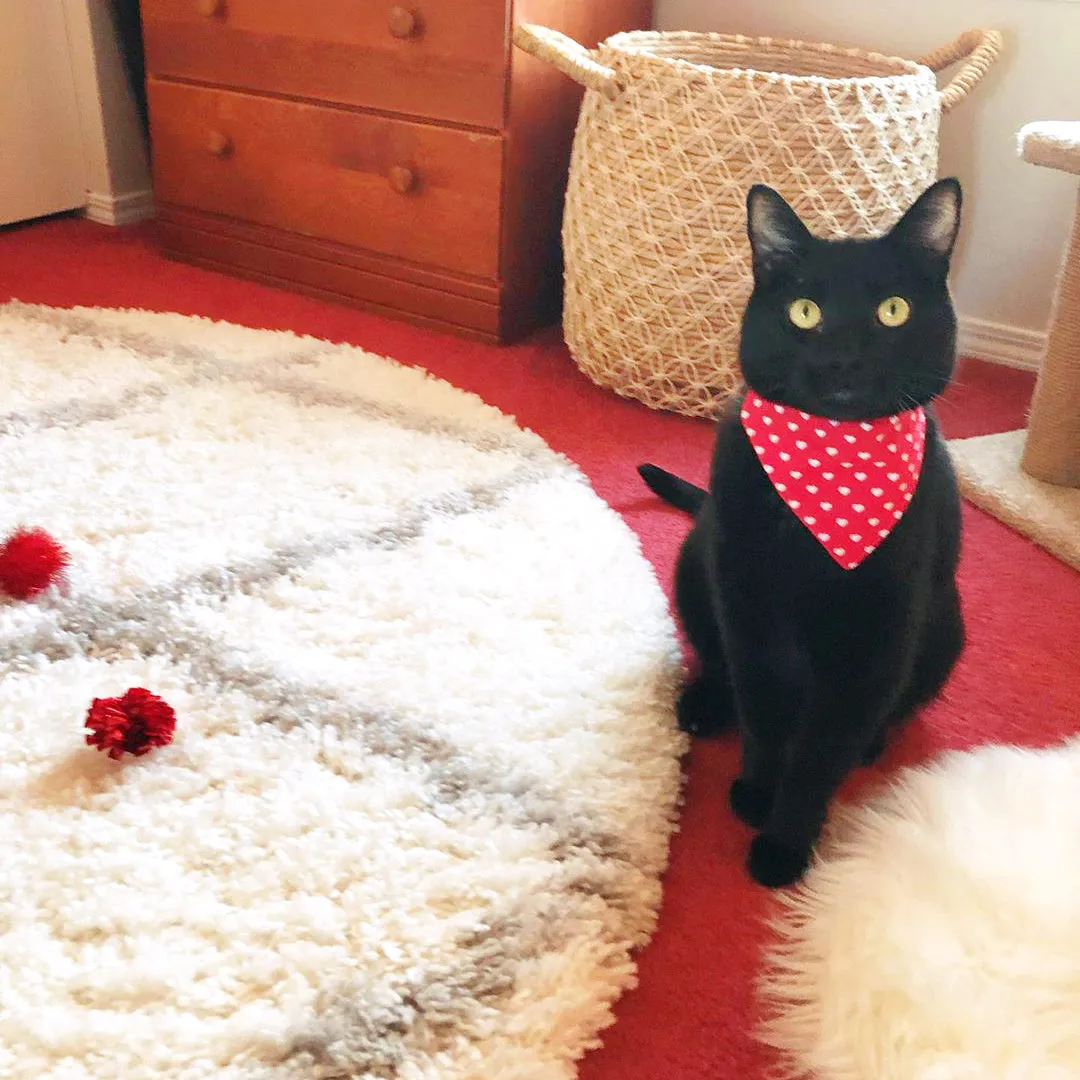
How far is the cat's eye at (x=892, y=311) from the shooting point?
0.76 m

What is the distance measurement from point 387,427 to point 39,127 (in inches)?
57.8

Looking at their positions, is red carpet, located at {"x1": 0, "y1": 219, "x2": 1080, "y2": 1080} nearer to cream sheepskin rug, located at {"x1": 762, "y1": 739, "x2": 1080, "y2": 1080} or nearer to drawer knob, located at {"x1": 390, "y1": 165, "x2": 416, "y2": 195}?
cream sheepskin rug, located at {"x1": 762, "y1": 739, "x2": 1080, "y2": 1080}

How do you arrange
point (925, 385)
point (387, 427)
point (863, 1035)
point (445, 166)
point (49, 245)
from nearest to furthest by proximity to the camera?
1. point (863, 1035)
2. point (925, 385)
3. point (387, 427)
4. point (445, 166)
5. point (49, 245)

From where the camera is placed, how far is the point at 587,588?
1163mm

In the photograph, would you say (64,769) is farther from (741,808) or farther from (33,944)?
(741,808)

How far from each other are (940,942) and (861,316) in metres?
0.43

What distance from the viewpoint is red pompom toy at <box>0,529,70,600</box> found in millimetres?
1077

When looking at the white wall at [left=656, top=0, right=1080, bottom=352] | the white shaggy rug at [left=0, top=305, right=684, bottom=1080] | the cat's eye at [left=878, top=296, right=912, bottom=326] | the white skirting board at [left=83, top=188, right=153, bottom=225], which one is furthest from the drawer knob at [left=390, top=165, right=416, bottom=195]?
the cat's eye at [left=878, top=296, right=912, bottom=326]

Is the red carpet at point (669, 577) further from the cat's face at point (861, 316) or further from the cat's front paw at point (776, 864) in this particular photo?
the cat's face at point (861, 316)

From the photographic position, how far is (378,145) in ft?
6.10

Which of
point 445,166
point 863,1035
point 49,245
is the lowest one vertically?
point 49,245

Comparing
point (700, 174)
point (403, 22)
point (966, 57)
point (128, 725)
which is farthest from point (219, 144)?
point (128, 725)

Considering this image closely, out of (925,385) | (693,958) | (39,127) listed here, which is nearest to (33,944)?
(693,958)

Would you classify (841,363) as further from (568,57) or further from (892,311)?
(568,57)
